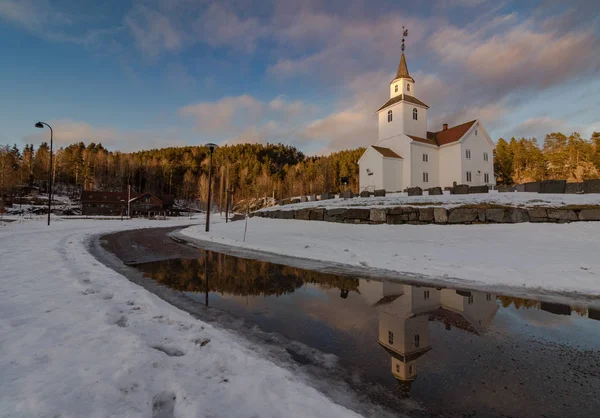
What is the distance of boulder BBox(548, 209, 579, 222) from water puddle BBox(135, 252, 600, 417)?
934cm

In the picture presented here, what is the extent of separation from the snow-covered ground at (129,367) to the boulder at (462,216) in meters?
14.1

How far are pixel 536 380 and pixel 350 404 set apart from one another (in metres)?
2.29

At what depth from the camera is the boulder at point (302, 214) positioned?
21.1 meters

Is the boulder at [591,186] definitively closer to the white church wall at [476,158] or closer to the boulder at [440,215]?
the boulder at [440,215]

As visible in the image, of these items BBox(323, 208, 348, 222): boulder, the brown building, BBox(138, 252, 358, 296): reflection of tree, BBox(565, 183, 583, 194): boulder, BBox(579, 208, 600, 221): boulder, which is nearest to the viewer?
BBox(138, 252, 358, 296): reflection of tree

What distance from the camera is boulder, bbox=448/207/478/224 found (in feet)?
46.9

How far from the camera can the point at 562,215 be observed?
12.6m

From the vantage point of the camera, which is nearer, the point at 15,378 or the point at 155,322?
the point at 15,378

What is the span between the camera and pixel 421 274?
8.38m

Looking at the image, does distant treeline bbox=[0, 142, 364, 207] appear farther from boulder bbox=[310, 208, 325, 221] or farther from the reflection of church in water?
the reflection of church in water

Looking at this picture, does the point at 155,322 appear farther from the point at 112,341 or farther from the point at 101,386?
the point at 101,386

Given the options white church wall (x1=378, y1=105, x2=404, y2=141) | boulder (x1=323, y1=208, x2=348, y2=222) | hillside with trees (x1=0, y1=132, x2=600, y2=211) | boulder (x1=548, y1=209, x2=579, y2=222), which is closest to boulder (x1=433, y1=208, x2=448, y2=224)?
boulder (x1=548, y1=209, x2=579, y2=222)

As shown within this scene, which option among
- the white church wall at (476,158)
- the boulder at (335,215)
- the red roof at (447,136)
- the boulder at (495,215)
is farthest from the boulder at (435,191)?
the white church wall at (476,158)

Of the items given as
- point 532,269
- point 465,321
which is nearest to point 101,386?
point 465,321
